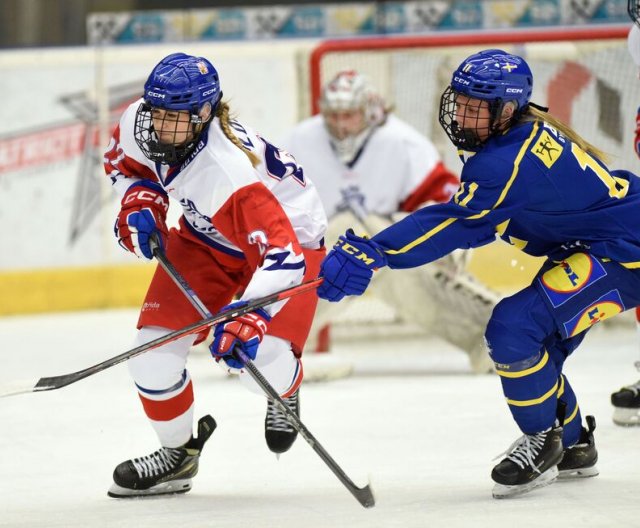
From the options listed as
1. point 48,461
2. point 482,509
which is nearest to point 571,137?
point 482,509

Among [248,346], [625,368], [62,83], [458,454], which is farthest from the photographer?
[62,83]

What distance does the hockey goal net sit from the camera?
17.1 feet

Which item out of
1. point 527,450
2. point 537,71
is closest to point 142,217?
point 527,450

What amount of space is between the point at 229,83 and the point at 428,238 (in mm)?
3485

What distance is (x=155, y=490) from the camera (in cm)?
290

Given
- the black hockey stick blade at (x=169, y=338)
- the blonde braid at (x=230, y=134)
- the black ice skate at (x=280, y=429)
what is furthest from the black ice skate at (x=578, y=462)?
the blonde braid at (x=230, y=134)

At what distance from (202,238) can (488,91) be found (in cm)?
74

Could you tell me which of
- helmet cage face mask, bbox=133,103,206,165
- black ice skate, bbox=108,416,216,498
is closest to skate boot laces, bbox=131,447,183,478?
black ice skate, bbox=108,416,216,498

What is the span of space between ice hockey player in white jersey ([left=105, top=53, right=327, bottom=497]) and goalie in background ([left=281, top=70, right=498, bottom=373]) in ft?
5.90

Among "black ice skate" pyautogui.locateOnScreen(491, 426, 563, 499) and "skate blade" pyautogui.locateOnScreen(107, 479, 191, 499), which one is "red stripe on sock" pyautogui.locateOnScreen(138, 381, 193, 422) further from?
"black ice skate" pyautogui.locateOnScreen(491, 426, 563, 499)

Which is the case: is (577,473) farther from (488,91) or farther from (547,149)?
(488,91)

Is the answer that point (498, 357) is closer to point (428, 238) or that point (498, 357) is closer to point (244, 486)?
point (428, 238)

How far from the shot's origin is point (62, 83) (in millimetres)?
5934

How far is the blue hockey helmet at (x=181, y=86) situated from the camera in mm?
2688
